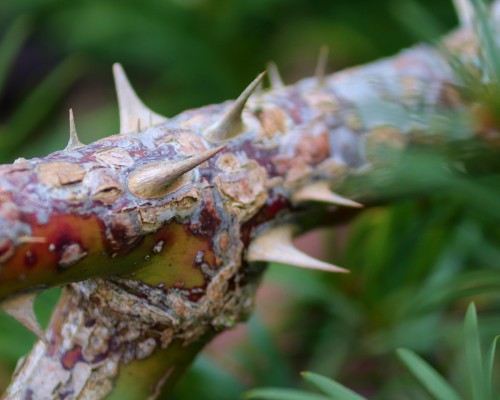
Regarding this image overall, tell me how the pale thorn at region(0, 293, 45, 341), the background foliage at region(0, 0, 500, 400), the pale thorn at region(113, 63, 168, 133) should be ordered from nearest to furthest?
the pale thorn at region(0, 293, 45, 341), the pale thorn at region(113, 63, 168, 133), the background foliage at region(0, 0, 500, 400)

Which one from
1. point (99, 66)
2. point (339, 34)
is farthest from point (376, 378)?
point (99, 66)

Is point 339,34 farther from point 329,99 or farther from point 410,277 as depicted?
point 329,99

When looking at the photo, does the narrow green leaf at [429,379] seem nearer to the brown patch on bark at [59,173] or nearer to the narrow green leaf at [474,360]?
the narrow green leaf at [474,360]

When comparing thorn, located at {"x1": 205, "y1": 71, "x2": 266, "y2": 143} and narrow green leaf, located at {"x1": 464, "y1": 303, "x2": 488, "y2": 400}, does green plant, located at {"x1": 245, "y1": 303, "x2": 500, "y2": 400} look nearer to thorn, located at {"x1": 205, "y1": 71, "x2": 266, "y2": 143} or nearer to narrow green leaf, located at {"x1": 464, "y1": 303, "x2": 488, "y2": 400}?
narrow green leaf, located at {"x1": 464, "y1": 303, "x2": 488, "y2": 400}

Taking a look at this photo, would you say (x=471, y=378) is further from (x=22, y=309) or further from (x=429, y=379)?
(x=22, y=309)

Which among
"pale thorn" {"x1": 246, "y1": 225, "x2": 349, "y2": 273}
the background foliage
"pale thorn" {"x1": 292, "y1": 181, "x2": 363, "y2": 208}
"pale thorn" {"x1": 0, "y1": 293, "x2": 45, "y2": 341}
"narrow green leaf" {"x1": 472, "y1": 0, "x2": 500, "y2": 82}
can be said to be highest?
"narrow green leaf" {"x1": 472, "y1": 0, "x2": 500, "y2": 82}

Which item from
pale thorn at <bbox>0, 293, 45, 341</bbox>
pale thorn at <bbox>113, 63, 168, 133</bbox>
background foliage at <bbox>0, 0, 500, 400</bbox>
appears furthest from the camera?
background foliage at <bbox>0, 0, 500, 400</bbox>

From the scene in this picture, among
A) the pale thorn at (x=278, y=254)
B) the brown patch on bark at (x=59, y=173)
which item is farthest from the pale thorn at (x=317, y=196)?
the brown patch on bark at (x=59, y=173)

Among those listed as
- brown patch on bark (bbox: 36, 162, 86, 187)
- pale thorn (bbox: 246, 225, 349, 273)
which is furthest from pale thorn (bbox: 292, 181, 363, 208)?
brown patch on bark (bbox: 36, 162, 86, 187)
